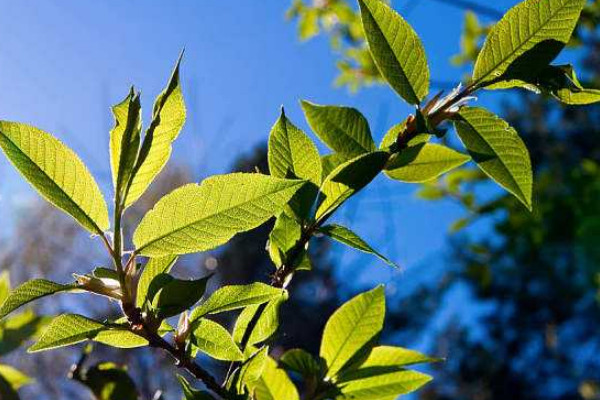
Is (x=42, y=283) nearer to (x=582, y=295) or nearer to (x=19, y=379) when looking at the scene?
(x=19, y=379)

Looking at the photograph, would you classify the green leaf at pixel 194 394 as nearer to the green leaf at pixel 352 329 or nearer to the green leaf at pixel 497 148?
the green leaf at pixel 352 329

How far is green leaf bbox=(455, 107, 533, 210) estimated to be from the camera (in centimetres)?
40

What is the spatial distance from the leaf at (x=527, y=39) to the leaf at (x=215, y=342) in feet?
0.73

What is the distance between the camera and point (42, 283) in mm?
336

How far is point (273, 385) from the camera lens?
427mm

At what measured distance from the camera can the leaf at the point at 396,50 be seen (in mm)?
396

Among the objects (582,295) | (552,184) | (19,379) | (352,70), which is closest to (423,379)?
(19,379)

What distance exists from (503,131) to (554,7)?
8cm

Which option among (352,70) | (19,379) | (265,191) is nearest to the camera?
(265,191)

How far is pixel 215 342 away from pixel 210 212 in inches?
3.5

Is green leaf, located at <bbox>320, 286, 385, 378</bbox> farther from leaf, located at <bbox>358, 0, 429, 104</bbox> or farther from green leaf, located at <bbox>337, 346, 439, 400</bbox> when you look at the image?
leaf, located at <bbox>358, 0, 429, 104</bbox>

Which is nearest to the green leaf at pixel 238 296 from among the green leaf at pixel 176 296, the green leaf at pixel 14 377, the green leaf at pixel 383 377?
the green leaf at pixel 176 296

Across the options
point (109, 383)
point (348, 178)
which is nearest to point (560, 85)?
point (348, 178)

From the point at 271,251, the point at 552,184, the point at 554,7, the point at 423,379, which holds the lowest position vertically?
the point at 552,184
